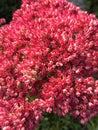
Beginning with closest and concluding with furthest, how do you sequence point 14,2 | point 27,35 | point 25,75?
point 25,75, point 27,35, point 14,2

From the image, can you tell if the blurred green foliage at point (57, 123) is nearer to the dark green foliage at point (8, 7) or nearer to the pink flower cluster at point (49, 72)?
the pink flower cluster at point (49, 72)

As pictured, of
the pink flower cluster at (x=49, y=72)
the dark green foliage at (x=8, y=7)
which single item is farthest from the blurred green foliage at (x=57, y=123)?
the dark green foliage at (x=8, y=7)

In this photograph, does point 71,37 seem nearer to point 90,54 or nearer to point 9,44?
point 90,54

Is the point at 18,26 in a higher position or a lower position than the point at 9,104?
higher

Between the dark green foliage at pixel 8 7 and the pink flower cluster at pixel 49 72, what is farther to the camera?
the dark green foliage at pixel 8 7

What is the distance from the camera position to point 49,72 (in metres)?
3.06

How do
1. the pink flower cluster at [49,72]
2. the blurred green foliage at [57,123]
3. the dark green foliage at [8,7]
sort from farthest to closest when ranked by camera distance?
1. the dark green foliage at [8,7]
2. the blurred green foliage at [57,123]
3. the pink flower cluster at [49,72]

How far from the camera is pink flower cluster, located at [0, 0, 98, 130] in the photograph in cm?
295

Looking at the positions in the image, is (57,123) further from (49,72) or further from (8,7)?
(8,7)

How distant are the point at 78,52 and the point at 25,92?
0.52 m

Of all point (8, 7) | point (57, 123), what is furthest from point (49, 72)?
point (8, 7)

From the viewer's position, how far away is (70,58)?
9.79 feet

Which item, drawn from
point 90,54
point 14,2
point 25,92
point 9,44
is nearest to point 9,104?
point 25,92

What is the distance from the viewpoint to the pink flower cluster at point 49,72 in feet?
9.67
